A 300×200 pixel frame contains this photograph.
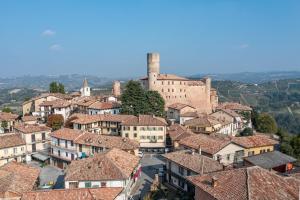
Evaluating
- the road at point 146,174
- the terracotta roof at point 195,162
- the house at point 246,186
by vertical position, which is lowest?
the road at point 146,174

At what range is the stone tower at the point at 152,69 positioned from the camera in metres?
88.8

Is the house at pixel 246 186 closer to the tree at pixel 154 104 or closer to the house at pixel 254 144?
the house at pixel 254 144

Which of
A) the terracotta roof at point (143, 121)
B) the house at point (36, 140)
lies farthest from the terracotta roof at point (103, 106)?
the house at point (36, 140)

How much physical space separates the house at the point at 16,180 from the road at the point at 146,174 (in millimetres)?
12892

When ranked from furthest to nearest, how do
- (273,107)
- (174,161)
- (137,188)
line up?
1. (273,107)
2. (137,188)
3. (174,161)

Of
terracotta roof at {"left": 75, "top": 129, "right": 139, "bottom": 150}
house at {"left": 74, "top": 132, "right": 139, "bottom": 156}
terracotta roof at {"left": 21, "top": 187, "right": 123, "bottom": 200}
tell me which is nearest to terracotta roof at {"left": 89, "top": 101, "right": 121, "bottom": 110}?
terracotta roof at {"left": 75, "top": 129, "right": 139, "bottom": 150}

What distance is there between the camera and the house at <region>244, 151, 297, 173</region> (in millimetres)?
39812

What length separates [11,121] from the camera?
7375 cm

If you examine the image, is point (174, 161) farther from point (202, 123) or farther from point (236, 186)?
point (202, 123)

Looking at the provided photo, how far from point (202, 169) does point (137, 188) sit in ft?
36.1

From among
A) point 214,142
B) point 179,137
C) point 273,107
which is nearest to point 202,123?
point 179,137

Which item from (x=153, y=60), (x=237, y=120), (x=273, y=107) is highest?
(x=153, y=60)

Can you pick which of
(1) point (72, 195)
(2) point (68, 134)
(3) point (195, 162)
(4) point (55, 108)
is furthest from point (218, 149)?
(4) point (55, 108)

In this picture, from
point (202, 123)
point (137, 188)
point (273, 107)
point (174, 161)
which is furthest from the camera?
point (273, 107)
